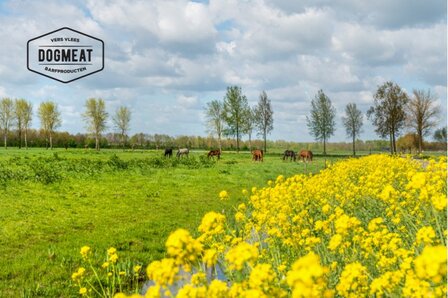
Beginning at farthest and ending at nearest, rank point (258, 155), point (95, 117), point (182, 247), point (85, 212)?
point (95, 117), point (258, 155), point (85, 212), point (182, 247)

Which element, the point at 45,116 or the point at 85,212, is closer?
Result: the point at 85,212

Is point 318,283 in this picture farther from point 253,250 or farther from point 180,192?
point 180,192

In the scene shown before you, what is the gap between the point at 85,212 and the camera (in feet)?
46.5

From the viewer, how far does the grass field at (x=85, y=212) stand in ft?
28.1

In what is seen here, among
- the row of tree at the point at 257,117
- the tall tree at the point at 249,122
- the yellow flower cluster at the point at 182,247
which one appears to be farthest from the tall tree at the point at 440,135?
the yellow flower cluster at the point at 182,247

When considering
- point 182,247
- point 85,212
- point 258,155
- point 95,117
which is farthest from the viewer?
point 95,117

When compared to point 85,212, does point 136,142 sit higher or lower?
higher

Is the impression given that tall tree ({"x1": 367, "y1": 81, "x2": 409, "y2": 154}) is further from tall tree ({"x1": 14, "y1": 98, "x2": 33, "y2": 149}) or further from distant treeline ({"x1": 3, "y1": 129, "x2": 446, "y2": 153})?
tall tree ({"x1": 14, "y1": 98, "x2": 33, "y2": 149})

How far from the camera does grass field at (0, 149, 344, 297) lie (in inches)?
337

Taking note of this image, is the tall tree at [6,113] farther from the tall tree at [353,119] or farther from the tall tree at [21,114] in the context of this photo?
the tall tree at [353,119]

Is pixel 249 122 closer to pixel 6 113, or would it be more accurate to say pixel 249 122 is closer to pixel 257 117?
pixel 257 117

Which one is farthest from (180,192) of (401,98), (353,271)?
(401,98)

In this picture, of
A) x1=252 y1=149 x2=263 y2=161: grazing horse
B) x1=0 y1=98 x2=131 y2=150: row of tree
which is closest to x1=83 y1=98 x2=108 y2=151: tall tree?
x1=0 y1=98 x2=131 y2=150: row of tree

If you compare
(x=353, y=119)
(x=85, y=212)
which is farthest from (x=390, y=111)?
(x=85, y=212)
